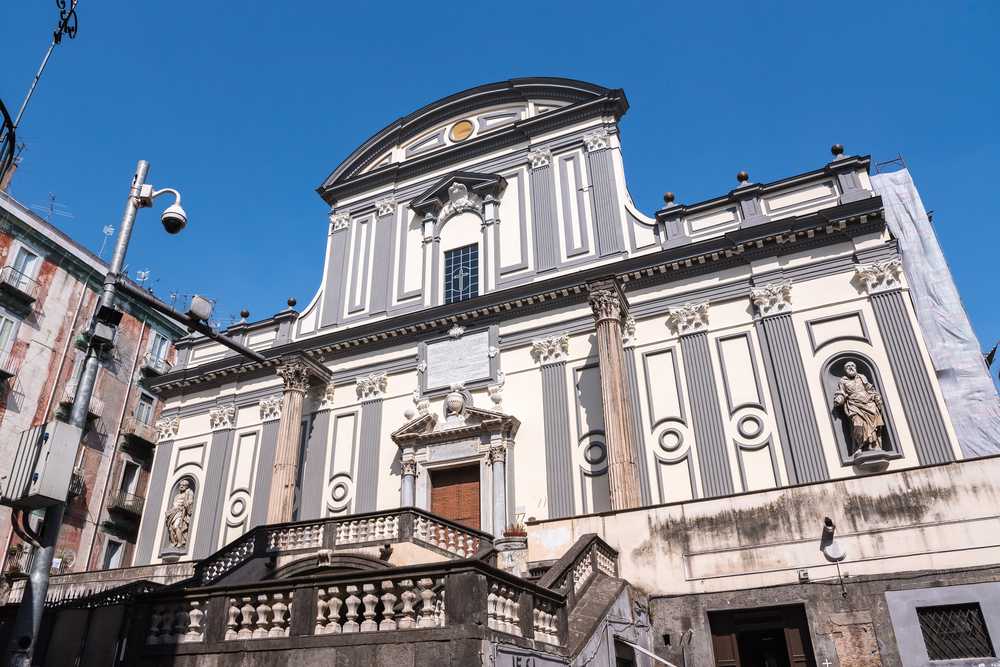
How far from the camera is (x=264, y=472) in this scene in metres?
22.8

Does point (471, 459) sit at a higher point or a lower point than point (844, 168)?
lower

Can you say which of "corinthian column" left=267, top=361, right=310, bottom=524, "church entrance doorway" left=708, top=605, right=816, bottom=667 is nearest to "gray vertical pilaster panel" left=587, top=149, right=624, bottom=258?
"corinthian column" left=267, top=361, right=310, bottom=524

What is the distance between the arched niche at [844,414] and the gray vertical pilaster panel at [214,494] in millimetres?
18732

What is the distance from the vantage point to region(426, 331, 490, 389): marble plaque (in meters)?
21.4

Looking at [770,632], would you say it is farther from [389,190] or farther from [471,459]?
[389,190]

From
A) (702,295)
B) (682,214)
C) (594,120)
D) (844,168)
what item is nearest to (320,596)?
(702,295)

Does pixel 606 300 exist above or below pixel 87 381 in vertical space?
above

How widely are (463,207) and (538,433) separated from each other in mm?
9403

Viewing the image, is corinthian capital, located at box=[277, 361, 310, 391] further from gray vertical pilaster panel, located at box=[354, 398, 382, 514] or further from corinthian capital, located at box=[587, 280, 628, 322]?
corinthian capital, located at box=[587, 280, 628, 322]

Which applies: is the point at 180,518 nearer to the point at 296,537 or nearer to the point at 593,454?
the point at 296,537

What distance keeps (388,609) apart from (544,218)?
56.7 feet

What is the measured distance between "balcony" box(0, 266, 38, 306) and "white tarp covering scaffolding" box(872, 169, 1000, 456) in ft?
91.8

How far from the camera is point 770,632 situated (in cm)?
1175

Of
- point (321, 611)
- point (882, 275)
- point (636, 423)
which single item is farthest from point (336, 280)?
point (321, 611)
